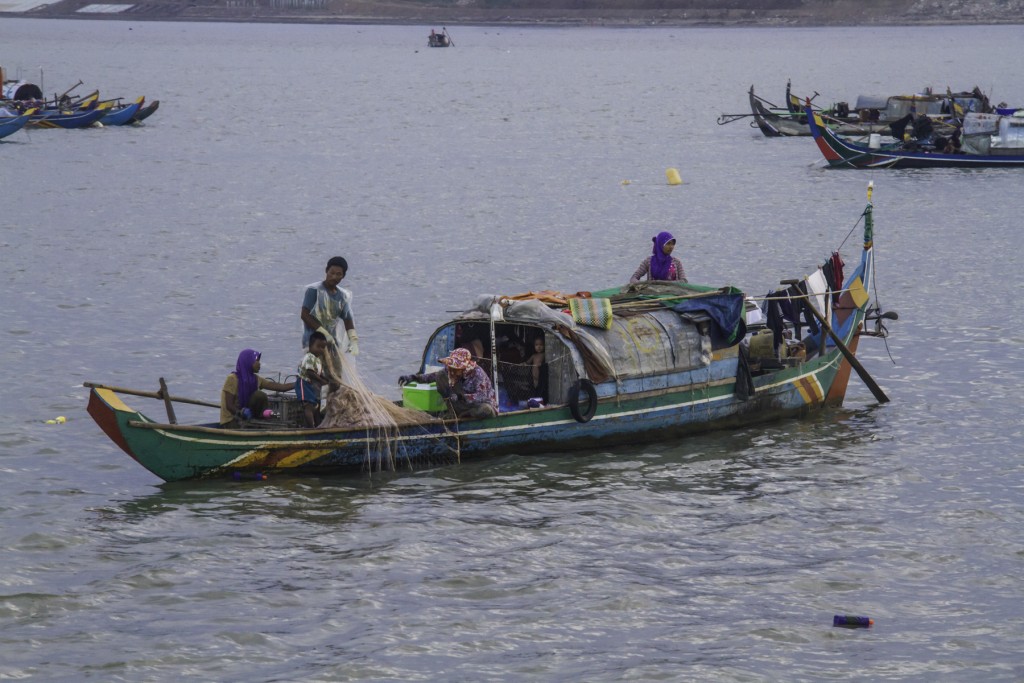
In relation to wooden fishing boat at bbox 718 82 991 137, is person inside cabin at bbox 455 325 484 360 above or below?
below

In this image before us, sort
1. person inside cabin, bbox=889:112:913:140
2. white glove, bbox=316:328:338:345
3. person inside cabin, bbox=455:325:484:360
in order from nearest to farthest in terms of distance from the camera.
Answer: white glove, bbox=316:328:338:345, person inside cabin, bbox=455:325:484:360, person inside cabin, bbox=889:112:913:140

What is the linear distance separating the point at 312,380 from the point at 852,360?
7289mm

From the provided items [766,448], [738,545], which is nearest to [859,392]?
[766,448]

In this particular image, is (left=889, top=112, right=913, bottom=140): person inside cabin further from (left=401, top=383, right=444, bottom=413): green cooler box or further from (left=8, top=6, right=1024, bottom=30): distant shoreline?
(left=8, top=6, right=1024, bottom=30): distant shoreline

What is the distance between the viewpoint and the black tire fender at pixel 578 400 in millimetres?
15078

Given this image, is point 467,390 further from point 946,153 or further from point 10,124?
point 10,124

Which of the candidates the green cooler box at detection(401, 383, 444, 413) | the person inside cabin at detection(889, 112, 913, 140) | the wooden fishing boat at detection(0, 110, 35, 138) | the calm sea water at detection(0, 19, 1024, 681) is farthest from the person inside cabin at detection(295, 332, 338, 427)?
the wooden fishing boat at detection(0, 110, 35, 138)

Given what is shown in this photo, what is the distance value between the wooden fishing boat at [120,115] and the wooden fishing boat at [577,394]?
4555 centimetres

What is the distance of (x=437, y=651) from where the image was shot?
36.0 ft

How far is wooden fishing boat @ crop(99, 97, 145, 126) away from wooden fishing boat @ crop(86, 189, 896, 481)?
45.6 m

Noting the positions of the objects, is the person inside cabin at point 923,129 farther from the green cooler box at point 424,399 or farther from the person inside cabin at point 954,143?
the green cooler box at point 424,399

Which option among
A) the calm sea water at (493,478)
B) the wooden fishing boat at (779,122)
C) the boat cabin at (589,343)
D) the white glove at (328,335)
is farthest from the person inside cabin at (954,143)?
the white glove at (328,335)

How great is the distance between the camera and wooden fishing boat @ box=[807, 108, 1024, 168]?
41.4m

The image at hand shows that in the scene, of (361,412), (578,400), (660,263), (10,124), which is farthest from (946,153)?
(10,124)
